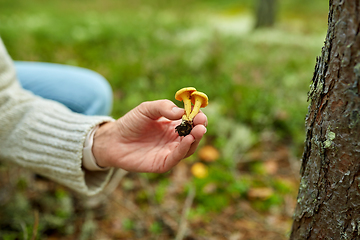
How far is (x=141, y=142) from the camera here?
4.38 feet

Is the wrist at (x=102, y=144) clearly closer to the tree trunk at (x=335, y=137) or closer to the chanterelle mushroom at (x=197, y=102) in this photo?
the chanterelle mushroom at (x=197, y=102)

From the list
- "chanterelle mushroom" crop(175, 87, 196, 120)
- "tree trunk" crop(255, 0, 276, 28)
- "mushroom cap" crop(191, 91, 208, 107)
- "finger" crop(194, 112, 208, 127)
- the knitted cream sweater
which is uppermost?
"tree trunk" crop(255, 0, 276, 28)

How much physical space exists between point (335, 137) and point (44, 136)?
4.81 ft

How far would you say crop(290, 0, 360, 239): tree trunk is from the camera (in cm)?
89

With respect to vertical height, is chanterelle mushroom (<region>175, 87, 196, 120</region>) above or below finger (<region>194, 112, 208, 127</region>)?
above

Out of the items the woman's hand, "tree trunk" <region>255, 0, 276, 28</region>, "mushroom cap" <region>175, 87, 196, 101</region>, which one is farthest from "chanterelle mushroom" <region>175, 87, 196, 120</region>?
"tree trunk" <region>255, 0, 276, 28</region>

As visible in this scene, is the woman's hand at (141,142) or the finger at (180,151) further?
the woman's hand at (141,142)

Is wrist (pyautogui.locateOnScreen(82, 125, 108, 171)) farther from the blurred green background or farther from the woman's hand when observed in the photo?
the blurred green background

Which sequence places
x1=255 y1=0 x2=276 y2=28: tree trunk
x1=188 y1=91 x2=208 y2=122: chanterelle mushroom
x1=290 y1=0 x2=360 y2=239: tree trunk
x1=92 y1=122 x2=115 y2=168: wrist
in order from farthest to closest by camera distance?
x1=255 y1=0 x2=276 y2=28: tree trunk → x1=92 y1=122 x2=115 y2=168: wrist → x1=188 y1=91 x2=208 y2=122: chanterelle mushroom → x1=290 y1=0 x2=360 y2=239: tree trunk

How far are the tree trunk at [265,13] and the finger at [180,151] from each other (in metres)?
Result: 8.61

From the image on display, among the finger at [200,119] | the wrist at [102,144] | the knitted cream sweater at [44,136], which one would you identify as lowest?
the knitted cream sweater at [44,136]

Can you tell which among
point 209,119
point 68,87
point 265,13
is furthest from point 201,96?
point 265,13

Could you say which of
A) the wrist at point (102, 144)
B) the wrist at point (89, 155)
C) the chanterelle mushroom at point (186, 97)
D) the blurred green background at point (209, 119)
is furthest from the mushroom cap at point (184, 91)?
the blurred green background at point (209, 119)

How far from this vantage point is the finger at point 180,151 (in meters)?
1.04
